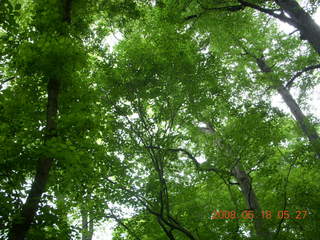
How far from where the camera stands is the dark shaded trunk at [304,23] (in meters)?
6.30

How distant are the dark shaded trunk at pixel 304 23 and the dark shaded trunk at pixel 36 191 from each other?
6202 millimetres

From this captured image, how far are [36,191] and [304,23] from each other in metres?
7.12

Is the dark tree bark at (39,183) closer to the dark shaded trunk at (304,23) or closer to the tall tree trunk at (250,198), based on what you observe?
the tall tree trunk at (250,198)

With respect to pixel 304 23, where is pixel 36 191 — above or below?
below

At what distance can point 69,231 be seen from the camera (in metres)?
3.96

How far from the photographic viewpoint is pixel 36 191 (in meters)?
3.83

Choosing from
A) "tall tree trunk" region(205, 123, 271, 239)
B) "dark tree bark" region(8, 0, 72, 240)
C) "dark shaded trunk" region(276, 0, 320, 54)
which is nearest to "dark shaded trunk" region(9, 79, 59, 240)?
"dark tree bark" region(8, 0, 72, 240)

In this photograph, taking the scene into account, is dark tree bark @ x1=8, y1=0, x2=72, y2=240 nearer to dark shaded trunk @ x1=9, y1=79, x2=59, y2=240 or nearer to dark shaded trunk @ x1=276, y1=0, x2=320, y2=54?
dark shaded trunk @ x1=9, y1=79, x2=59, y2=240

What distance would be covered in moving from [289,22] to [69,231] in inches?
278

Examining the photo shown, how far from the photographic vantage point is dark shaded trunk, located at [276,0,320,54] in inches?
248

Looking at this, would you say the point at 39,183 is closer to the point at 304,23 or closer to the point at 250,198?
the point at 250,198

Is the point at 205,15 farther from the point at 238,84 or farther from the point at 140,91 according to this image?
the point at 140,91

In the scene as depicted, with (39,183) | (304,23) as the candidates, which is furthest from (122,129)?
(304,23)

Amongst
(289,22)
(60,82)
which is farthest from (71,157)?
(289,22)
